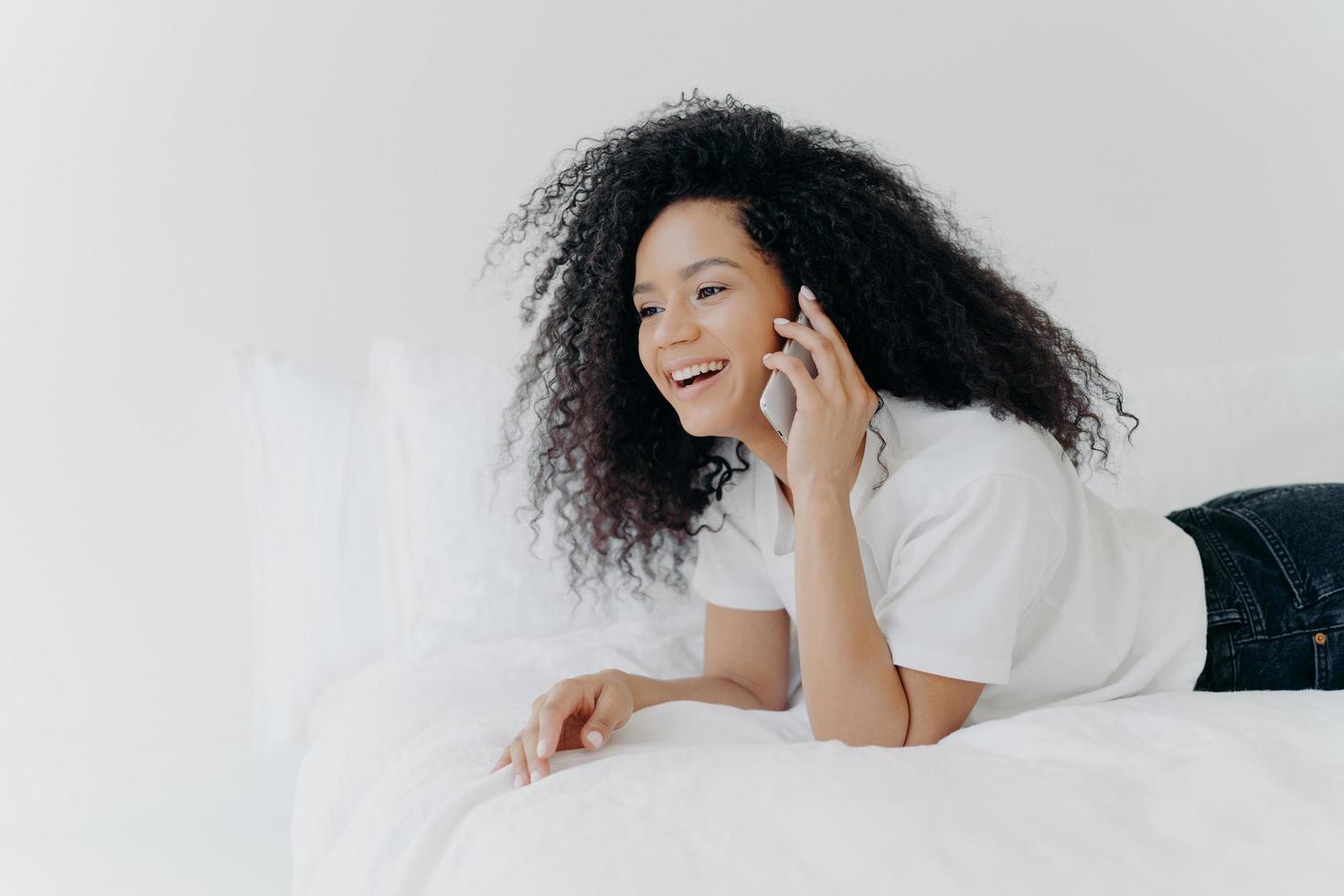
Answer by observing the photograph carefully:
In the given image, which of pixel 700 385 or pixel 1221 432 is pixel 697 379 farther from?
pixel 1221 432

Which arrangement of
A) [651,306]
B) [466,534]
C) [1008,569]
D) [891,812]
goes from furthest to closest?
[466,534]
[651,306]
[1008,569]
[891,812]

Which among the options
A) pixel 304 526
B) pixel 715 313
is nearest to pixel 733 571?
pixel 715 313

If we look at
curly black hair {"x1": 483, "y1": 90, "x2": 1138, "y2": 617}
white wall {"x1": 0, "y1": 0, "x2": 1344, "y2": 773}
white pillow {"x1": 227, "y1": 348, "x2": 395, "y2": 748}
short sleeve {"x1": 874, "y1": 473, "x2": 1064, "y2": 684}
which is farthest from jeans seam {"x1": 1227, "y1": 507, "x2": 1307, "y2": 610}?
white pillow {"x1": 227, "y1": 348, "x2": 395, "y2": 748}

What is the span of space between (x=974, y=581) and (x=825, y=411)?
0.24m

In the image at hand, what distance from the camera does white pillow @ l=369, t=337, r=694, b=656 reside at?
5.77ft

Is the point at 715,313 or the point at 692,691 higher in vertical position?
the point at 715,313

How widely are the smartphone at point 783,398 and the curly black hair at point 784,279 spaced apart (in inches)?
3.5

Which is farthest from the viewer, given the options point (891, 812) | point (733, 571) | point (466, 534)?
point (466, 534)

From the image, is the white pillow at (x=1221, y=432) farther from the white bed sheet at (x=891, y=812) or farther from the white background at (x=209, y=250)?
the white bed sheet at (x=891, y=812)

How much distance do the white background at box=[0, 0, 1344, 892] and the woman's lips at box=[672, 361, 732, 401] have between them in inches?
24.3

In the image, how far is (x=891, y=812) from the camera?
0.89 meters

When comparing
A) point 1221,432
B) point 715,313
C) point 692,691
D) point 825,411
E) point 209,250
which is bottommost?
point 692,691

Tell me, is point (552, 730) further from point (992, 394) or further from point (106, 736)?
point (106, 736)

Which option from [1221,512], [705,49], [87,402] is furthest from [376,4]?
[1221,512]
